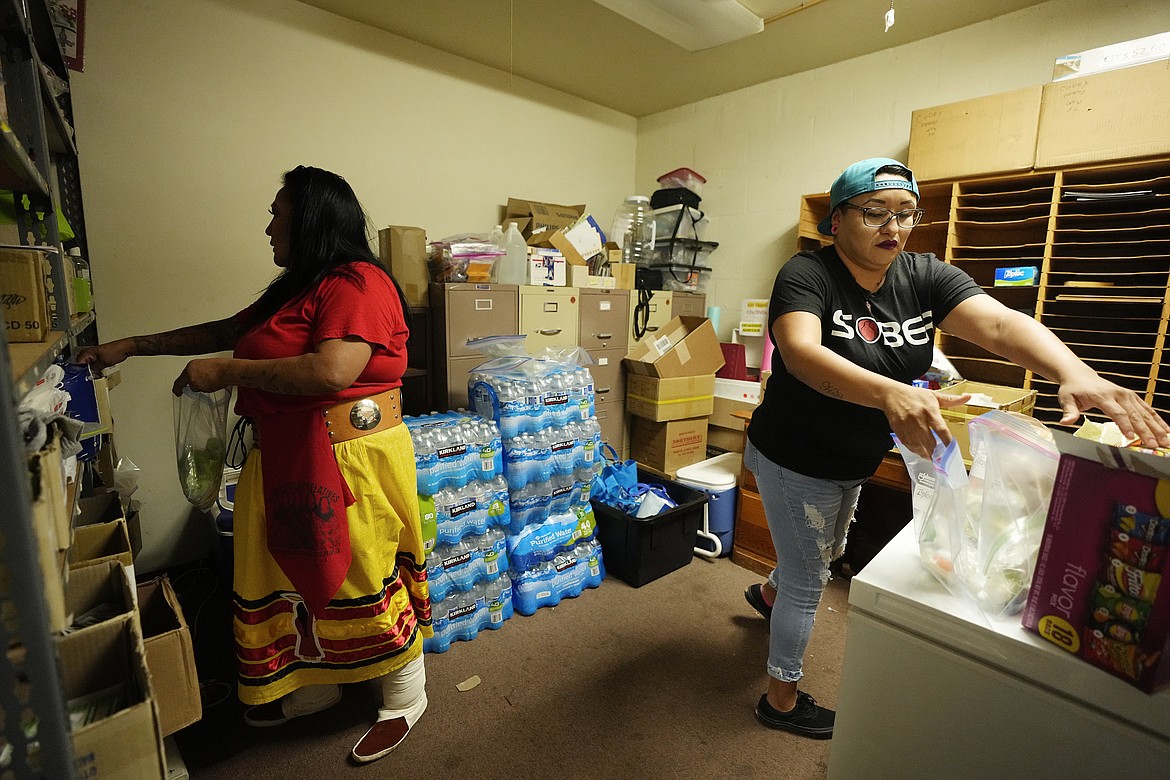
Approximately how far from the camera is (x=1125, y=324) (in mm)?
2129

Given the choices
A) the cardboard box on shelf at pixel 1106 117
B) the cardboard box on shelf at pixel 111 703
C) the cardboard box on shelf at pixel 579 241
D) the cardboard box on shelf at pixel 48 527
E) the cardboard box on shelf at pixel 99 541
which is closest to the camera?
the cardboard box on shelf at pixel 48 527

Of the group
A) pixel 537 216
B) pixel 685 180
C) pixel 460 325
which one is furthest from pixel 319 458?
pixel 685 180

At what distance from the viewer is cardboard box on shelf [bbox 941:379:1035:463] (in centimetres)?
182

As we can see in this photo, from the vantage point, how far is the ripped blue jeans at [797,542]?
1.45m

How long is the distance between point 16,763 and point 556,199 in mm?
3492

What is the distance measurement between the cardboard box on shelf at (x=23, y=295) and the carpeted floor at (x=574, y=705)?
125 centimetres

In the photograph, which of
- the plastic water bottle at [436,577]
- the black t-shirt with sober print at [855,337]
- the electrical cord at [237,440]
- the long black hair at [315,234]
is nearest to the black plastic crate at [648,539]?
the plastic water bottle at [436,577]

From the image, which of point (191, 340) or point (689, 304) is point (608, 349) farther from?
point (191, 340)

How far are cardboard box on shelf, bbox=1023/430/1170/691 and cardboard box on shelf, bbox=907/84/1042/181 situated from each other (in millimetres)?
2043

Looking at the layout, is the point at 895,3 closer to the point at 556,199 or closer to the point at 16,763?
the point at 556,199

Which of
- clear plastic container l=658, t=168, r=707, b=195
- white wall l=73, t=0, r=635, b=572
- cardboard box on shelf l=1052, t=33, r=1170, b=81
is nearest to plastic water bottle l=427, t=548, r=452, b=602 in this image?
white wall l=73, t=0, r=635, b=572

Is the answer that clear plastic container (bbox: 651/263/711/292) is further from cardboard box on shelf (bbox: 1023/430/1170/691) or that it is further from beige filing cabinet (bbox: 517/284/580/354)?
cardboard box on shelf (bbox: 1023/430/1170/691)

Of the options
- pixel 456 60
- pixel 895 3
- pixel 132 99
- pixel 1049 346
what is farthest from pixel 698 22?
pixel 132 99

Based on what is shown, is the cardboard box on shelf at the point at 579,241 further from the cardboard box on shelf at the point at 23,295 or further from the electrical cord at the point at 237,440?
the cardboard box on shelf at the point at 23,295
